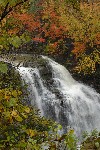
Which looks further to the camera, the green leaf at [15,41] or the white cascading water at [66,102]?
the white cascading water at [66,102]

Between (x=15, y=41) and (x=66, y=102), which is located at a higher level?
(x=66, y=102)

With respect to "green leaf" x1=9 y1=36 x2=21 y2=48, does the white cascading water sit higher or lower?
higher

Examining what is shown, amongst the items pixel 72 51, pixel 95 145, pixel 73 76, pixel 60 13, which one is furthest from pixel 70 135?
pixel 60 13

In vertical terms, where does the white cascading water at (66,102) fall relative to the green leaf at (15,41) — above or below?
above

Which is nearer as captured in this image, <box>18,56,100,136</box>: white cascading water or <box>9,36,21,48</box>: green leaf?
<box>9,36,21,48</box>: green leaf

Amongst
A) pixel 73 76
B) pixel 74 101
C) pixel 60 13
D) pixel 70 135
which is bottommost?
pixel 70 135

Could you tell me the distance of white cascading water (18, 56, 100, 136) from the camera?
15.6 m

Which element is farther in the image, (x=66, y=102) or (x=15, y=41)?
(x=66, y=102)

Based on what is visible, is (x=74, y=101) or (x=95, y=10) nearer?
(x=74, y=101)

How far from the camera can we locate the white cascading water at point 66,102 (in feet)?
51.3

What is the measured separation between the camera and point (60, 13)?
24.0 m

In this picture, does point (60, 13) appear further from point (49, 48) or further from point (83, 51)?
point (83, 51)

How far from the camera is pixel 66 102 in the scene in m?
16.1

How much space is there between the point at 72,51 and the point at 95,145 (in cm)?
1728
